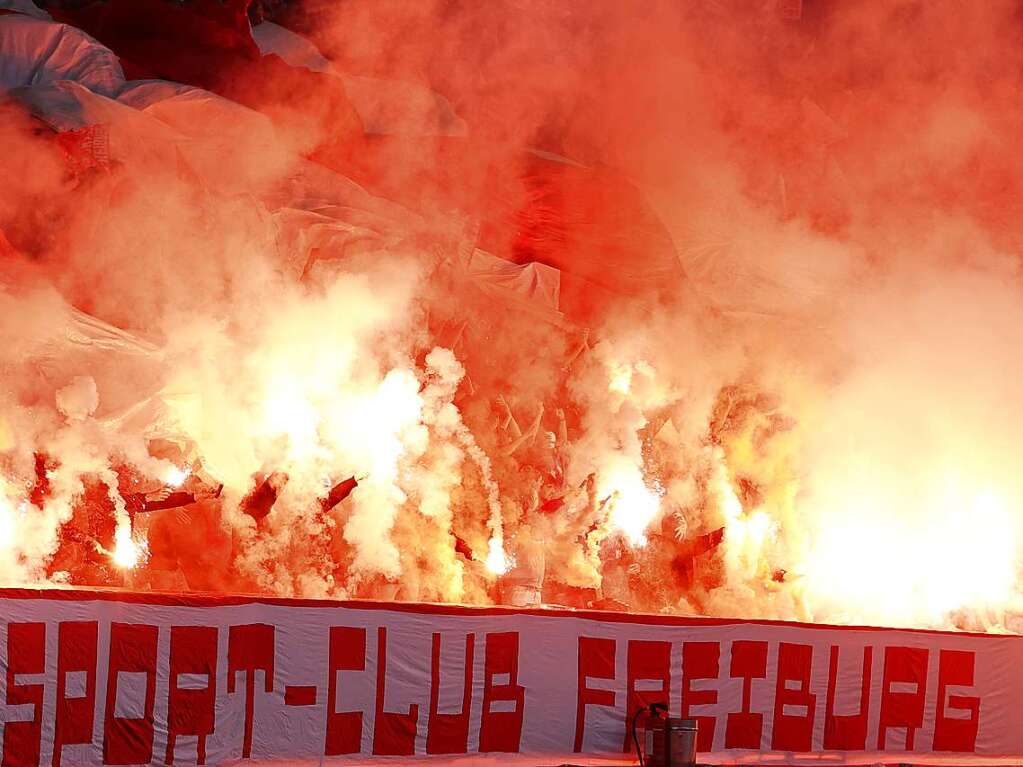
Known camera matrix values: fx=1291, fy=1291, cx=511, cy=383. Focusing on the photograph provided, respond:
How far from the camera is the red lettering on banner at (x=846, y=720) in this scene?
8.23 meters

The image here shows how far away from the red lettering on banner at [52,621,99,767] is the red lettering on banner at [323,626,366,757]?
3.96 feet

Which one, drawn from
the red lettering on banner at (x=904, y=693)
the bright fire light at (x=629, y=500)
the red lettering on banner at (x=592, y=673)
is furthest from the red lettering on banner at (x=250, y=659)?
the bright fire light at (x=629, y=500)

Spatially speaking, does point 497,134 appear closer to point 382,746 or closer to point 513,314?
point 513,314

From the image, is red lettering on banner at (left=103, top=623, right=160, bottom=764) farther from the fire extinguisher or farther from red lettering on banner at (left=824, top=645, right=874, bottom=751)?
red lettering on banner at (left=824, top=645, right=874, bottom=751)

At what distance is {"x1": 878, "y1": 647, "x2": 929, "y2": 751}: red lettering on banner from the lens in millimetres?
8453

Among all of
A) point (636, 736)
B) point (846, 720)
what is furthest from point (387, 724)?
Result: point (846, 720)

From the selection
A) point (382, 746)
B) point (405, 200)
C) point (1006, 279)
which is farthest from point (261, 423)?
point (1006, 279)

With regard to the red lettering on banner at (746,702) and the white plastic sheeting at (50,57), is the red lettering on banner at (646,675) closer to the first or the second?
the red lettering on banner at (746,702)

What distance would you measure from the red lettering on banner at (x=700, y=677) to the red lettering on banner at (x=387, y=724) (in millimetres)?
1763

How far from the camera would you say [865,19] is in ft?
38.1

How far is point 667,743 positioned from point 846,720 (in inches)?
64.8

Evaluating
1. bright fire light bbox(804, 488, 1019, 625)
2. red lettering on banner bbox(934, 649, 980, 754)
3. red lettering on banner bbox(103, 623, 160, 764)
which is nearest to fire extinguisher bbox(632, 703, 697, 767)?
red lettering on banner bbox(934, 649, 980, 754)

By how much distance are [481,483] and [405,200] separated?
2.60 metres

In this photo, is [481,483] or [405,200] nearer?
[405,200]
